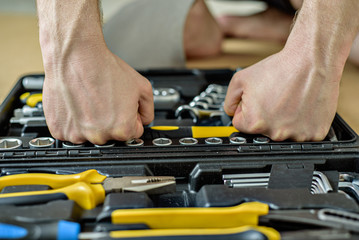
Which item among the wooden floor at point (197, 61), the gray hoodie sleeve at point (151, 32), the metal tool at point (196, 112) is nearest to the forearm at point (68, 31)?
the metal tool at point (196, 112)

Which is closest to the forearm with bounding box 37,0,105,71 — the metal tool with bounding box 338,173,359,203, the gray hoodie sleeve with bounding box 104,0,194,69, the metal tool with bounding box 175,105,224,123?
the metal tool with bounding box 175,105,224,123

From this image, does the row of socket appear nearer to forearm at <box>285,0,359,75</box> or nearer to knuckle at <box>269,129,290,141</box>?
knuckle at <box>269,129,290,141</box>

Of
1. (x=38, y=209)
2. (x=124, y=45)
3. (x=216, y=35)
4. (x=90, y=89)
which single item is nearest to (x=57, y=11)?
(x=90, y=89)

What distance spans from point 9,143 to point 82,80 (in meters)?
0.12

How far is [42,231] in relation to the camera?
35 centimetres

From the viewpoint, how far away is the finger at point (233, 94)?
53 cm

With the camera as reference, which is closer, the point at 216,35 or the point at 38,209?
the point at 38,209

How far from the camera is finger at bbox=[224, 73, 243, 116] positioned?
53cm

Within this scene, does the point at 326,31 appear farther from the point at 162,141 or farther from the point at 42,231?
the point at 42,231

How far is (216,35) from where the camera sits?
1.22 m

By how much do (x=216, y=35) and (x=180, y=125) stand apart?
674mm

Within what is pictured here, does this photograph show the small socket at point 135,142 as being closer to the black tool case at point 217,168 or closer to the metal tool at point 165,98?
the black tool case at point 217,168

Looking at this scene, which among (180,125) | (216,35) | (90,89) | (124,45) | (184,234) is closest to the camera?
(184,234)

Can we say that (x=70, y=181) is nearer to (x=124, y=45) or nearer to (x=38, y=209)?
(x=38, y=209)
